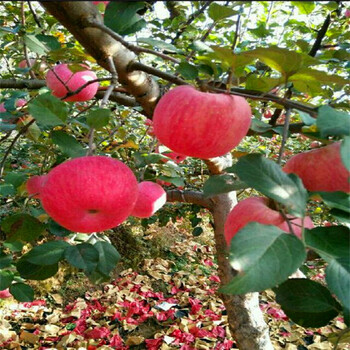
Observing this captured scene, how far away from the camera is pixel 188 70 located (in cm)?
66

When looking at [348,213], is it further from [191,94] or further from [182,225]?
[182,225]

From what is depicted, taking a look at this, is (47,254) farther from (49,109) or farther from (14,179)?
(14,179)

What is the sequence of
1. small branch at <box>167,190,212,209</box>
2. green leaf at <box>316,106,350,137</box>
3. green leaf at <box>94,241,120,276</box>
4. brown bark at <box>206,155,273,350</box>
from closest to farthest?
green leaf at <box>316,106,350,137</box>, green leaf at <box>94,241,120,276</box>, brown bark at <box>206,155,273,350</box>, small branch at <box>167,190,212,209</box>

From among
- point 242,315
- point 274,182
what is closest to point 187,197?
point 242,315

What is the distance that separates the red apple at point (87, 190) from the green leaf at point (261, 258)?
0.91ft

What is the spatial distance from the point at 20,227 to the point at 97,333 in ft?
5.94

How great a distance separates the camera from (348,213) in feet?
1.50

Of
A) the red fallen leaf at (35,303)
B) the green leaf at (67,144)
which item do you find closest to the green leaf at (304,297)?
the green leaf at (67,144)

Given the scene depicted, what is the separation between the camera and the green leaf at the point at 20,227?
823 mm

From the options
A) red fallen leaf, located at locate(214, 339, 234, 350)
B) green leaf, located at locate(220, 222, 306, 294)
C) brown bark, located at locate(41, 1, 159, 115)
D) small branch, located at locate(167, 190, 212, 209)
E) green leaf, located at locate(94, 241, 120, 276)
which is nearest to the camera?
green leaf, located at locate(220, 222, 306, 294)

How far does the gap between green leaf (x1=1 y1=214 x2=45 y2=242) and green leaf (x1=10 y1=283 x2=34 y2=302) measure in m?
0.18

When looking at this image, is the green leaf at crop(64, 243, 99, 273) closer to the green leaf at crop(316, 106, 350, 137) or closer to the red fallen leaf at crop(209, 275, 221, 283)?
the green leaf at crop(316, 106, 350, 137)

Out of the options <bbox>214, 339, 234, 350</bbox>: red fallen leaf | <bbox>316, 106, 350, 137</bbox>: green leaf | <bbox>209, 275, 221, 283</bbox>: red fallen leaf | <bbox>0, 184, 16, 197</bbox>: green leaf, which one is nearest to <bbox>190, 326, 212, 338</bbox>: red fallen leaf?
<bbox>214, 339, 234, 350</bbox>: red fallen leaf

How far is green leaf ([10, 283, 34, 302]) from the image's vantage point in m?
0.92
